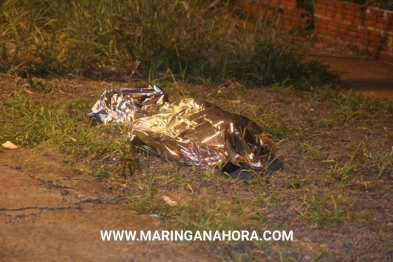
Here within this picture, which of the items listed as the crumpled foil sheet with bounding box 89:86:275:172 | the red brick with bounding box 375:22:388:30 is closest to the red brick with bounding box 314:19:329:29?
the red brick with bounding box 375:22:388:30

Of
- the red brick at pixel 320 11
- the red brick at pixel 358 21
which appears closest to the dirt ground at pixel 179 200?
the red brick at pixel 358 21

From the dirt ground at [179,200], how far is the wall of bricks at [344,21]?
298 cm

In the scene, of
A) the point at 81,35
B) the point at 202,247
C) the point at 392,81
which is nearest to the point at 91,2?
the point at 81,35

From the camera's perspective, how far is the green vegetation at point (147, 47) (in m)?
6.54

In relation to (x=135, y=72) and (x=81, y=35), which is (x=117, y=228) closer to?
(x=135, y=72)

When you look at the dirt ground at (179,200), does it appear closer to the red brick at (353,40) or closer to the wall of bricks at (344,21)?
the wall of bricks at (344,21)

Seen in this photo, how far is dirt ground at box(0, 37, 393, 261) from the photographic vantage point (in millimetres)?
3418

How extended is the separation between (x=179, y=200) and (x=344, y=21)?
4894 mm

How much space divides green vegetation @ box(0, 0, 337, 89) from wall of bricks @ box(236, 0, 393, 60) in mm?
662

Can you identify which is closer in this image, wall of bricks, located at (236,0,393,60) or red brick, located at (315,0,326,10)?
wall of bricks, located at (236,0,393,60)

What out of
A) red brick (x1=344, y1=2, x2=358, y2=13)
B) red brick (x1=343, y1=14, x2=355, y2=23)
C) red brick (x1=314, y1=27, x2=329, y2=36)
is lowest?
red brick (x1=314, y1=27, x2=329, y2=36)

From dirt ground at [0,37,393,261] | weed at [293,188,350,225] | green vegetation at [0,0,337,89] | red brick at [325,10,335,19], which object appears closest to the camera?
dirt ground at [0,37,393,261]

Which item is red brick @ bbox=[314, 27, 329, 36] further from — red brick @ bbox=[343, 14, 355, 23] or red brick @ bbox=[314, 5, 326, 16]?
red brick @ bbox=[343, 14, 355, 23]

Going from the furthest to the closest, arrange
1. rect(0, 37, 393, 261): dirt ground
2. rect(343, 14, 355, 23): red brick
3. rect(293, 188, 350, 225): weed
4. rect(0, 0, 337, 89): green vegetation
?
rect(343, 14, 355, 23): red brick < rect(0, 0, 337, 89): green vegetation < rect(293, 188, 350, 225): weed < rect(0, 37, 393, 261): dirt ground
